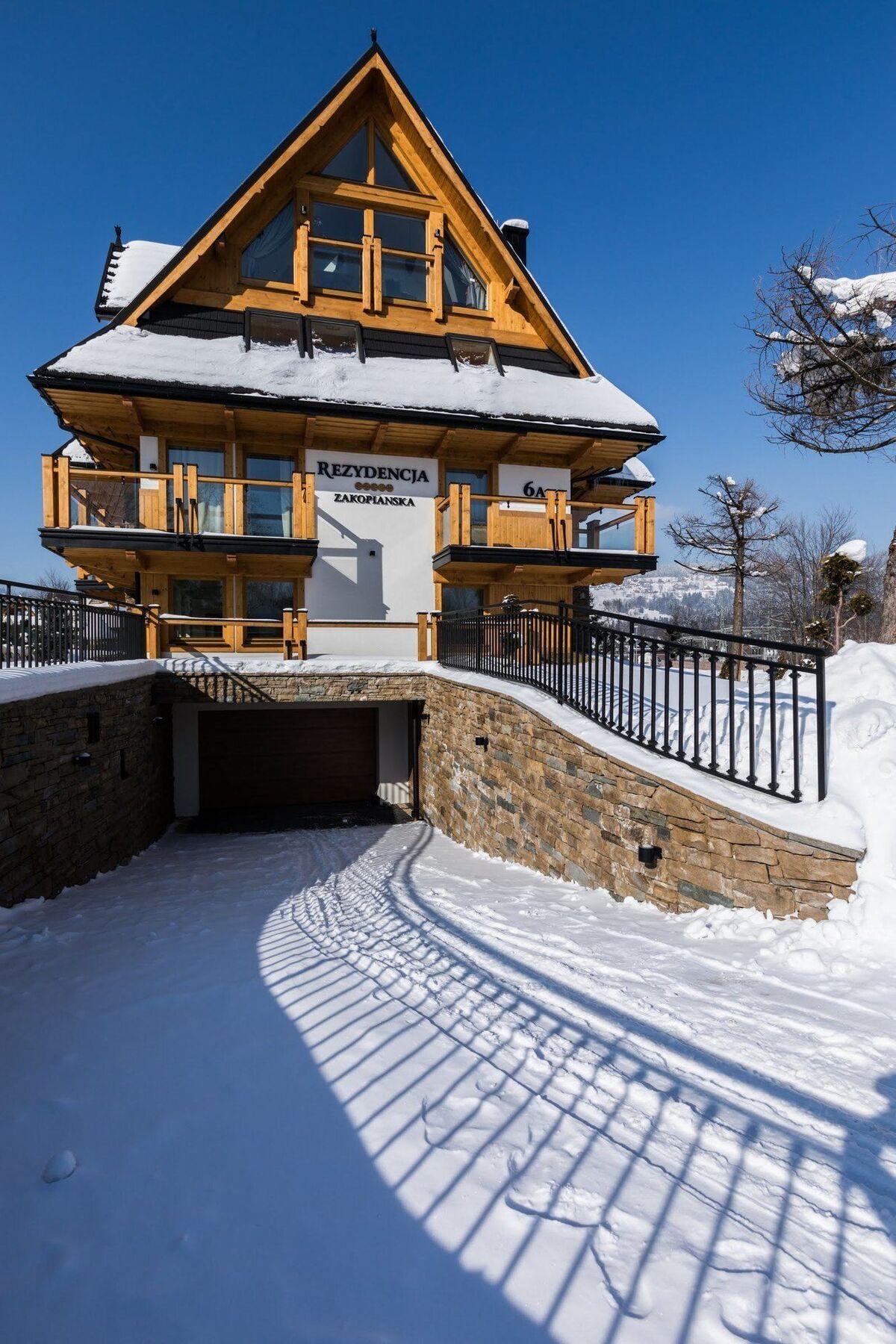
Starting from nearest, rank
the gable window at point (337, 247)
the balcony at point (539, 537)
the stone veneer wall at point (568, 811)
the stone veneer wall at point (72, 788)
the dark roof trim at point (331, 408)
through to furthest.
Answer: the stone veneer wall at point (568, 811)
the stone veneer wall at point (72, 788)
the dark roof trim at point (331, 408)
the balcony at point (539, 537)
the gable window at point (337, 247)

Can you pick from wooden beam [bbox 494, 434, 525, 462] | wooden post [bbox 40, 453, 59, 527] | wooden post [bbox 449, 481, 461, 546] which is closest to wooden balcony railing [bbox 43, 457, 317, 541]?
wooden post [bbox 40, 453, 59, 527]

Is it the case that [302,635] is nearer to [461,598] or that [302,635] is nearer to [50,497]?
[461,598]

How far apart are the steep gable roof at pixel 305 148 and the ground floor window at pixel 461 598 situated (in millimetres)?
7120

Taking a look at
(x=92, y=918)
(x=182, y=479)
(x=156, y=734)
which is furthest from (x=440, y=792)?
(x=182, y=479)

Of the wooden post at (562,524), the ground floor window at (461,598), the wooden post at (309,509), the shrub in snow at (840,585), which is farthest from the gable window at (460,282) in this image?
the shrub in snow at (840,585)

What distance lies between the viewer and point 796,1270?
2.08 m

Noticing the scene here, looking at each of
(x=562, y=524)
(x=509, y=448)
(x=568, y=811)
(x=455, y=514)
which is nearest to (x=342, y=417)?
(x=455, y=514)

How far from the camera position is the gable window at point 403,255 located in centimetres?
1588

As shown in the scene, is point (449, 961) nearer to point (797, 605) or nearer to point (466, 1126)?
point (466, 1126)

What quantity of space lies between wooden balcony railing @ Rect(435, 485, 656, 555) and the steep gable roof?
5426 millimetres

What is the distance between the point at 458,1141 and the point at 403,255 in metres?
18.4

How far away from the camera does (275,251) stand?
50.1 ft

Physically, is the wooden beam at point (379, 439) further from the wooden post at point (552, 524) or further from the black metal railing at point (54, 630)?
the black metal railing at point (54, 630)

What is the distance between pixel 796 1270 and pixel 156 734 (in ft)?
42.2
